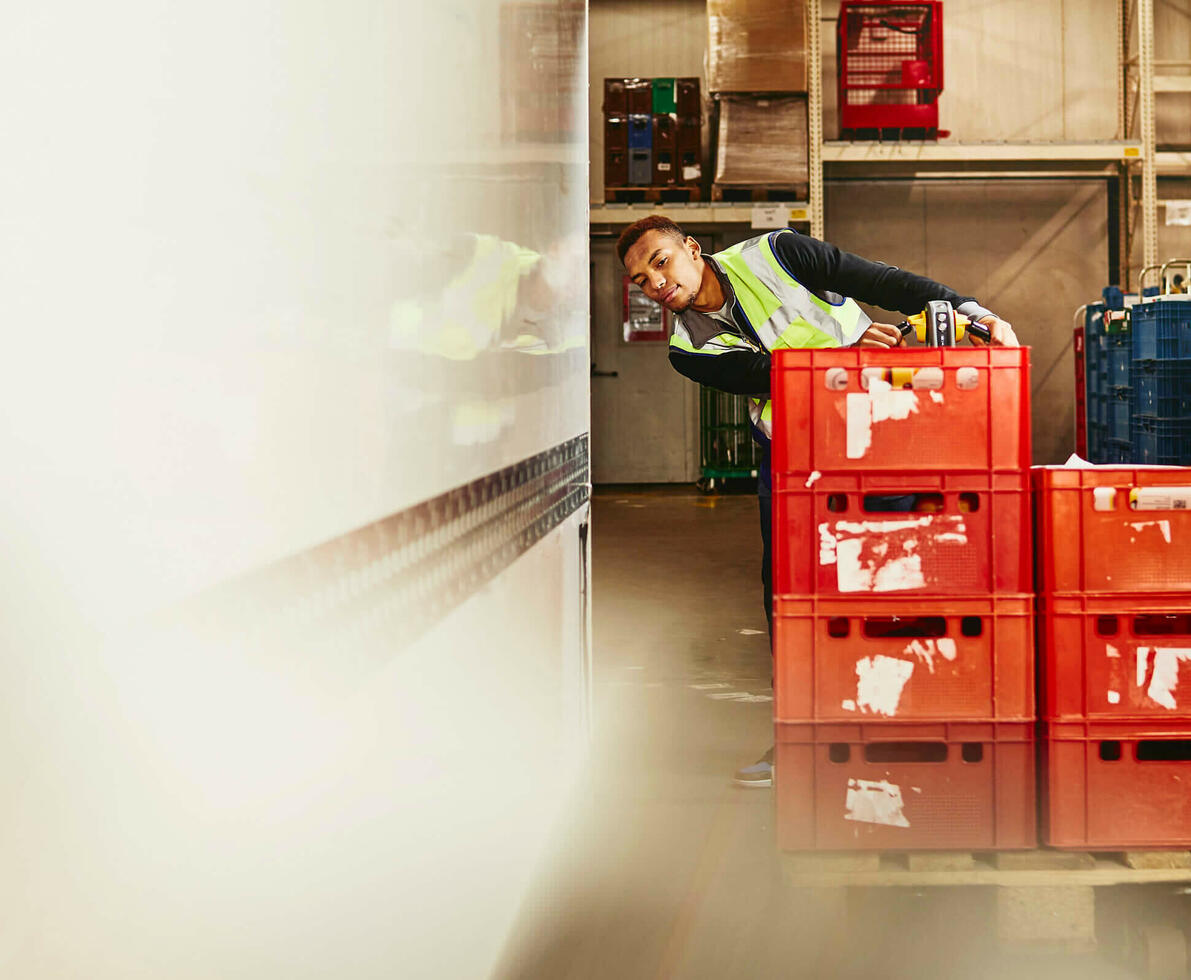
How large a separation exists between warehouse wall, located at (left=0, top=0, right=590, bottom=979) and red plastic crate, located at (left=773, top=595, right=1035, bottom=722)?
1.02 m

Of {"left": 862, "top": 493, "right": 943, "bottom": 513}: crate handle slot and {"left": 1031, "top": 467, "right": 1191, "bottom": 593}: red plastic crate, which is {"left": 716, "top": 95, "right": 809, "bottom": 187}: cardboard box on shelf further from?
{"left": 1031, "top": 467, "right": 1191, "bottom": 593}: red plastic crate

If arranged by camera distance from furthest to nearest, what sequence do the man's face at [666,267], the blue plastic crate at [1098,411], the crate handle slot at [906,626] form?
1. the blue plastic crate at [1098,411]
2. the man's face at [666,267]
3. the crate handle slot at [906,626]

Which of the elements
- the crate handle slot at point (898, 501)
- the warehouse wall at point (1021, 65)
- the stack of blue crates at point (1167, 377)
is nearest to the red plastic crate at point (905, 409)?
the crate handle slot at point (898, 501)

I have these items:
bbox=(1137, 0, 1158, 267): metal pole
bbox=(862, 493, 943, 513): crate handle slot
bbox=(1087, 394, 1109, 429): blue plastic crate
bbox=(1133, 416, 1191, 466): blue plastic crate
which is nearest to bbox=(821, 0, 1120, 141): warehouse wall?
bbox=(1137, 0, 1158, 267): metal pole

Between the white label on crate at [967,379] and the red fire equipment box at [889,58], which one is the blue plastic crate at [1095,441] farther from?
the white label on crate at [967,379]

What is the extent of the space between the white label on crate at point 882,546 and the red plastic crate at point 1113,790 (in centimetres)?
46

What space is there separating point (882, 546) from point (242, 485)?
1.94m

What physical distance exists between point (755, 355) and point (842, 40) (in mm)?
8186

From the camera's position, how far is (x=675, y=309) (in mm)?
3244

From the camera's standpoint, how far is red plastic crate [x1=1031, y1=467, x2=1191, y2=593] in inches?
101

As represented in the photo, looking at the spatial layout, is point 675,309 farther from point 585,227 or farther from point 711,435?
point 711,435

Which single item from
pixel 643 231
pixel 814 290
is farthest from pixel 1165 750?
pixel 643 231

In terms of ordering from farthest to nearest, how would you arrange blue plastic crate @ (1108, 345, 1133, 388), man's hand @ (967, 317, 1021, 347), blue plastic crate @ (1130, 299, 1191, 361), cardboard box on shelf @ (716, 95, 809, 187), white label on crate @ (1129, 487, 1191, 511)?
cardboard box on shelf @ (716, 95, 809, 187) < blue plastic crate @ (1108, 345, 1133, 388) < blue plastic crate @ (1130, 299, 1191, 361) < man's hand @ (967, 317, 1021, 347) < white label on crate @ (1129, 487, 1191, 511)

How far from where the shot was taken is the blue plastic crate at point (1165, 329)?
739 cm
